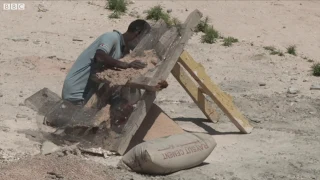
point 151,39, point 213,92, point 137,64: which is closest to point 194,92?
point 213,92

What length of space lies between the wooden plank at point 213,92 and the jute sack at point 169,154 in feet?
4.60

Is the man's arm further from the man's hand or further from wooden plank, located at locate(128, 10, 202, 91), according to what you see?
wooden plank, located at locate(128, 10, 202, 91)

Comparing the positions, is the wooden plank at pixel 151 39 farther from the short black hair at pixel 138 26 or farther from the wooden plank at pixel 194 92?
the wooden plank at pixel 194 92

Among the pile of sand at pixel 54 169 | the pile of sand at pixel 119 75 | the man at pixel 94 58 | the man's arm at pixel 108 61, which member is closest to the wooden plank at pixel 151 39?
the man at pixel 94 58

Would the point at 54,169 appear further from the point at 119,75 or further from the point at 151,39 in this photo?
the point at 151,39

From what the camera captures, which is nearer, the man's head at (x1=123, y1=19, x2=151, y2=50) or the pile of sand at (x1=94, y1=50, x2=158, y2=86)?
the pile of sand at (x1=94, y1=50, x2=158, y2=86)

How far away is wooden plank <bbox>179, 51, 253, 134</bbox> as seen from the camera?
900 cm

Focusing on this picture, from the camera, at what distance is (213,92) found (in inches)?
357

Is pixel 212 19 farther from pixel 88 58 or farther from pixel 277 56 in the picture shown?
pixel 88 58

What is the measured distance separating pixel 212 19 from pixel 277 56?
1839 millimetres

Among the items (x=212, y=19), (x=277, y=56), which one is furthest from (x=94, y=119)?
(x=212, y=19)

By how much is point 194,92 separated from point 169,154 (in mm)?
2145

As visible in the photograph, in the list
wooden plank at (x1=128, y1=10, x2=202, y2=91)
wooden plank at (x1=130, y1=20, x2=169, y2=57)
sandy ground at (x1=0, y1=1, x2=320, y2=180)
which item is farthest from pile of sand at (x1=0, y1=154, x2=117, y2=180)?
wooden plank at (x1=130, y1=20, x2=169, y2=57)

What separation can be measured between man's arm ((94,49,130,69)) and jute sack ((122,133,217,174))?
0.95 m
